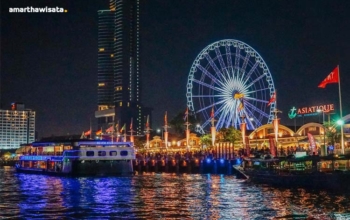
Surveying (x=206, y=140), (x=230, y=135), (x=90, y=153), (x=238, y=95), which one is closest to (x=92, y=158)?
(x=90, y=153)

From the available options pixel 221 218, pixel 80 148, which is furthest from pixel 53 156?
pixel 221 218

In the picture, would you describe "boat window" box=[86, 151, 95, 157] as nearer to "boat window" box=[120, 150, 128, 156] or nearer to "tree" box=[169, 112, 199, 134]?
"boat window" box=[120, 150, 128, 156]

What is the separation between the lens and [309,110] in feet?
363

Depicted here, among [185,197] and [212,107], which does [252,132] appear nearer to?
[212,107]

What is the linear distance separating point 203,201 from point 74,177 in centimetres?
4958

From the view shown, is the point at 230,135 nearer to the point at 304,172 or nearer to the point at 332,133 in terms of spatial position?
the point at 332,133

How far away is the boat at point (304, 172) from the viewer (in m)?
51.5

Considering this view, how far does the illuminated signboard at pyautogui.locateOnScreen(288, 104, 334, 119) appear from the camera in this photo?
101775mm

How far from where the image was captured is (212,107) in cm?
10719

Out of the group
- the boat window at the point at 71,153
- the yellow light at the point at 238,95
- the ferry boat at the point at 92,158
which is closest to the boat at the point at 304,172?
the ferry boat at the point at 92,158

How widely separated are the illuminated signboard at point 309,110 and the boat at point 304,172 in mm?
35759

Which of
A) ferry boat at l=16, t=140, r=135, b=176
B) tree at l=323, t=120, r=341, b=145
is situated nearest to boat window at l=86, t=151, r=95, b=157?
ferry boat at l=16, t=140, r=135, b=176

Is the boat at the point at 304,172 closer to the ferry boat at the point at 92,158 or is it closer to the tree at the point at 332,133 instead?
the tree at the point at 332,133

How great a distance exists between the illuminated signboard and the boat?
35.8 m
